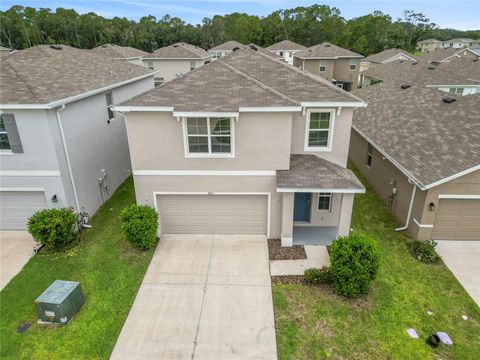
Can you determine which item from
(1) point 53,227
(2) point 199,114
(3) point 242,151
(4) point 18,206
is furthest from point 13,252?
(3) point 242,151

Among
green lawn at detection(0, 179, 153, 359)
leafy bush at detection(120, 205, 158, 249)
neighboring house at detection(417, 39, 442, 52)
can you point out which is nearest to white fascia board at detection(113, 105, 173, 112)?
leafy bush at detection(120, 205, 158, 249)

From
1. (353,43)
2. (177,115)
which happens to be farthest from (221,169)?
(353,43)

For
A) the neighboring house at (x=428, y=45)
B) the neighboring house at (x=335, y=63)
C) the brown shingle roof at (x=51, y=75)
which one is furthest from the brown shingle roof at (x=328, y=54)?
the neighboring house at (x=428, y=45)

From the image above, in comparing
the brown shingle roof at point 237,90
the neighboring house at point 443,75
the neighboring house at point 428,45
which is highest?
the neighboring house at point 428,45

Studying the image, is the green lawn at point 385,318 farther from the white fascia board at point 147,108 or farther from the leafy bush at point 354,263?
the white fascia board at point 147,108

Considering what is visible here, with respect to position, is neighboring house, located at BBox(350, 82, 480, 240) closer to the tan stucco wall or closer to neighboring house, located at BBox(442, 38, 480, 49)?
the tan stucco wall

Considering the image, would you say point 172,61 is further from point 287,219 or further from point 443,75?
point 287,219

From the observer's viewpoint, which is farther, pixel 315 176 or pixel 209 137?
pixel 315 176
